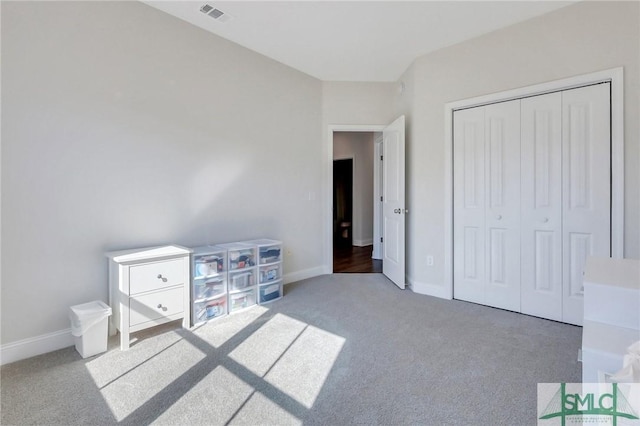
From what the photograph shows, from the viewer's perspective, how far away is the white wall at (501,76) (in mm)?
2262

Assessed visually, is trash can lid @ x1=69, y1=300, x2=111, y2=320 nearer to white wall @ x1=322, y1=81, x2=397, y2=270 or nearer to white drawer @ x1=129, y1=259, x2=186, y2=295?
white drawer @ x1=129, y1=259, x2=186, y2=295

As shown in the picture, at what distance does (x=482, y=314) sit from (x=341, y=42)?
2973mm

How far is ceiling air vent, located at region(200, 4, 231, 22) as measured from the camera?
255cm

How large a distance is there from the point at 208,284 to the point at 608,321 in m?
2.54

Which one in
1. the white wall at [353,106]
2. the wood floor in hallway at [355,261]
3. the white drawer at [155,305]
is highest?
the white wall at [353,106]

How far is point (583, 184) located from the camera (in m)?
2.48

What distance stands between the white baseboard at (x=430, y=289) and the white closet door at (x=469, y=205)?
0.11m

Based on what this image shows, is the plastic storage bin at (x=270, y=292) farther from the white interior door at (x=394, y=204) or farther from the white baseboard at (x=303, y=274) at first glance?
the white interior door at (x=394, y=204)

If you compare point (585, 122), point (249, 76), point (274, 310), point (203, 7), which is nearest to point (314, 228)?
point (274, 310)

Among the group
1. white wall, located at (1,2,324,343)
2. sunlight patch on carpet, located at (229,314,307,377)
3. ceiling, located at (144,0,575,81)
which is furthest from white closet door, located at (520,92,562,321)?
white wall, located at (1,2,324,343)

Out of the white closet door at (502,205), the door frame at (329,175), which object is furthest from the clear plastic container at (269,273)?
the white closet door at (502,205)

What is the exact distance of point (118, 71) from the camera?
2359 mm

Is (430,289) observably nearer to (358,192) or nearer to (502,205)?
(502,205)

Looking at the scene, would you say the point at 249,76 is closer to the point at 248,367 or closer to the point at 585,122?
the point at 248,367
